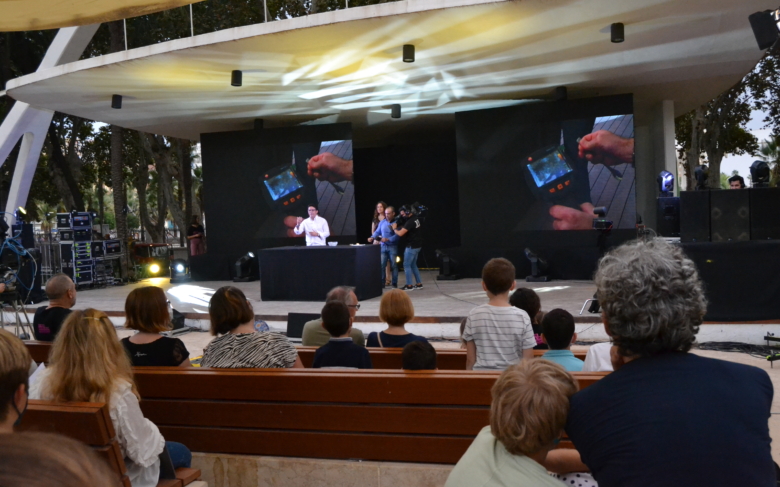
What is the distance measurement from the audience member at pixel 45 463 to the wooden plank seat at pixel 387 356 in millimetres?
3506

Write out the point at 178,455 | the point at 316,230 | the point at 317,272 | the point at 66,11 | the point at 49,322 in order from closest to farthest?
the point at 178,455 → the point at 49,322 → the point at 66,11 → the point at 317,272 → the point at 316,230

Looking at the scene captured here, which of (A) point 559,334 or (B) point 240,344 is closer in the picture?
(A) point 559,334

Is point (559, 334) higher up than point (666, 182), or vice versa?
point (666, 182)

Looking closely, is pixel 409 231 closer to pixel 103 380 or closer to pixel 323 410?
pixel 323 410

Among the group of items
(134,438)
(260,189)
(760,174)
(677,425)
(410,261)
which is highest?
(260,189)

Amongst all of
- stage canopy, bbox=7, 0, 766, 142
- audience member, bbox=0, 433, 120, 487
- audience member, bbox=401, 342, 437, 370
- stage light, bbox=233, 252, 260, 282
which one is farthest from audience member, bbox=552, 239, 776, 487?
stage light, bbox=233, 252, 260, 282

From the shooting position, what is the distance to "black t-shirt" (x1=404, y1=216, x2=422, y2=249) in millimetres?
11664

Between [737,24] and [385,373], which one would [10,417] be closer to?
[385,373]

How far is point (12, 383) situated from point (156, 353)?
2208mm

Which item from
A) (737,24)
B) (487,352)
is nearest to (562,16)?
(737,24)

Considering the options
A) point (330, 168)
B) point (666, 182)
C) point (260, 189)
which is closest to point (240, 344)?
point (666, 182)

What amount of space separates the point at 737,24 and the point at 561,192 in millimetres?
4879

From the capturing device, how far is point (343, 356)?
3734 millimetres

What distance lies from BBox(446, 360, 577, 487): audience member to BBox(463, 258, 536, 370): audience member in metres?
1.88
